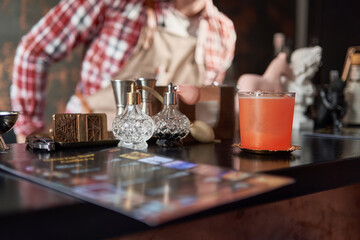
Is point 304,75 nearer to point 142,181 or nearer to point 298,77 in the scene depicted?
point 298,77

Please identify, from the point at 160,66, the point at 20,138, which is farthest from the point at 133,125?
the point at 160,66

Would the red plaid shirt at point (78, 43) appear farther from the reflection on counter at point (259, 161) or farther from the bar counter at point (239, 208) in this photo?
the reflection on counter at point (259, 161)

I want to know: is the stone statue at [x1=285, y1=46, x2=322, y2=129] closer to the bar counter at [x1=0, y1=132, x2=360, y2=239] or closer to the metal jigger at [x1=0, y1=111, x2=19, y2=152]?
the bar counter at [x1=0, y1=132, x2=360, y2=239]

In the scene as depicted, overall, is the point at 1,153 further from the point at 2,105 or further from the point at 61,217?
the point at 2,105

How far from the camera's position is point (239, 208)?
57 cm

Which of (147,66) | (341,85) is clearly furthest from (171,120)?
(341,85)

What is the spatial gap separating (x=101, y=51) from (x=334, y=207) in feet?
3.58

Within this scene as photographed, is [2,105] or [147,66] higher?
[147,66]

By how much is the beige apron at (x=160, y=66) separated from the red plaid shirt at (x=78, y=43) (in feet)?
0.12

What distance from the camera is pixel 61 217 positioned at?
48cm

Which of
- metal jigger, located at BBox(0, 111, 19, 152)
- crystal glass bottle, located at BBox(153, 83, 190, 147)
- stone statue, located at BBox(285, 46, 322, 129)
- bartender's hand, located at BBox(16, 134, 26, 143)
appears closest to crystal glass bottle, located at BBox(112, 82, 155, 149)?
crystal glass bottle, located at BBox(153, 83, 190, 147)

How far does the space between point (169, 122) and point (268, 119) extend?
0.72ft

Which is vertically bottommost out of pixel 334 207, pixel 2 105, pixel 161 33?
pixel 334 207

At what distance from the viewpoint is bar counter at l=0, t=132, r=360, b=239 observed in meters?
0.48
